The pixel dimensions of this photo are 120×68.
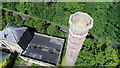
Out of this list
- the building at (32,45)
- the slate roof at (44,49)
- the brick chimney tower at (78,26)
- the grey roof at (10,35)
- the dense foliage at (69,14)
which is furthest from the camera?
the dense foliage at (69,14)

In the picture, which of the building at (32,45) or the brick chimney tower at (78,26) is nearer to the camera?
the brick chimney tower at (78,26)

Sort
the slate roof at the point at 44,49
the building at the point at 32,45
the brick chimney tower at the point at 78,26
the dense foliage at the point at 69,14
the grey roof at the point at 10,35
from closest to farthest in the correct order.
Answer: the brick chimney tower at the point at 78,26
the grey roof at the point at 10,35
the building at the point at 32,45
the slate roof at the point at 44,49
the dense foliage at the point at 69,14

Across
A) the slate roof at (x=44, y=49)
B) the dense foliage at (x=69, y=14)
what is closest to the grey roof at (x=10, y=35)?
the slate roof at (x=44, y=49)

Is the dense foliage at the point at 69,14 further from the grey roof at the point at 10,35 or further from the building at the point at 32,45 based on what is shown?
the grey roof at the point at 10,35

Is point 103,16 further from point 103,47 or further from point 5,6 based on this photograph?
point 5,6

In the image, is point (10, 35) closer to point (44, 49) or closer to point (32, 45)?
point (32, 45)

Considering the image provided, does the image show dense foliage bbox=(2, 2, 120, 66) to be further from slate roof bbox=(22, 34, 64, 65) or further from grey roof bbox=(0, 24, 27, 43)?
grey roof bbox=(0, 24, 27, 43)

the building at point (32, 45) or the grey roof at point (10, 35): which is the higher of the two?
the grey roof at point (10, 35)

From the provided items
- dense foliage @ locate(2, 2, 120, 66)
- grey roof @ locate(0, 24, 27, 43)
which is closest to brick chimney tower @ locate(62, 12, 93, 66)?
dense foliage @ locate(2, 2, 120, 66)
